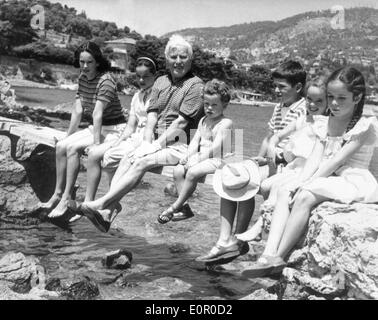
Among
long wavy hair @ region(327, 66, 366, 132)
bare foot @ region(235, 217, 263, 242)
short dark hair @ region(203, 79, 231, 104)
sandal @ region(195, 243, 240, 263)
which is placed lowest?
sandal @ region(195, 243, 240, 263)

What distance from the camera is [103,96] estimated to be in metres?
5.89

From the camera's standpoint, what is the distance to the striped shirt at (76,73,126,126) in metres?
5.93

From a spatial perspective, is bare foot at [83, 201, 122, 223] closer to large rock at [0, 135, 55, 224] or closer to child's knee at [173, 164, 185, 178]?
child's knee at [173, 164, 185, 178]

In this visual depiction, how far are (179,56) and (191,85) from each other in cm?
29

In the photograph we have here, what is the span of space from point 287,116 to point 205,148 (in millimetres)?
809

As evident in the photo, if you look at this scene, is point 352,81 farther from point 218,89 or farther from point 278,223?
point 218,89

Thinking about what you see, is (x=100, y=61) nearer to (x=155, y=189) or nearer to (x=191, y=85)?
(x=191, y=85)

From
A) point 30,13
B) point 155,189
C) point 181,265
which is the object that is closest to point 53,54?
point 30,13

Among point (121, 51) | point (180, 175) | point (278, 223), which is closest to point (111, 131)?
point (180, 175)

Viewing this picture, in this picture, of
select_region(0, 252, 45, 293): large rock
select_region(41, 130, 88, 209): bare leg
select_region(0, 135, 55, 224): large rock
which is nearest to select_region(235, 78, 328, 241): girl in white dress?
select_region(0, 252, 45, 293): large rock

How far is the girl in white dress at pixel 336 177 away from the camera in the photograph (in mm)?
3828

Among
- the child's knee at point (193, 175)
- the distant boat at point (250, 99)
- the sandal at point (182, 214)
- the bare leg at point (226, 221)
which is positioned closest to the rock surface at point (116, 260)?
the sandal at point (182, 214)

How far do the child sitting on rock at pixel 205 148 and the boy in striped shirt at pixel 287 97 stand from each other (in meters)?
0.40

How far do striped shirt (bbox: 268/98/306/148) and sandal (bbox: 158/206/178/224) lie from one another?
3.64 feet
